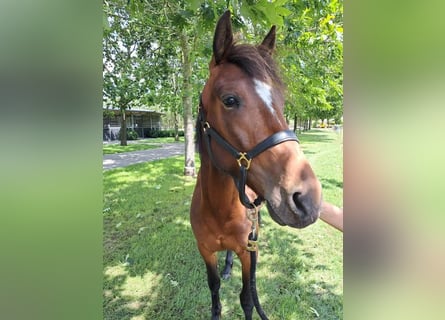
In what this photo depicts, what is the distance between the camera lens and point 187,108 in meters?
7.65

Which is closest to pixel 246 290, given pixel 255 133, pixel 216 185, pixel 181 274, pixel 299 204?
pixel 216 185

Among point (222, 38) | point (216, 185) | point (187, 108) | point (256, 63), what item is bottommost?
point (216, 185)

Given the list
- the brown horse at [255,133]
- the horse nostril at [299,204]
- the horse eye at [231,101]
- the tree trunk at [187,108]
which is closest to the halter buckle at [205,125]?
the brown horse at [255,133]

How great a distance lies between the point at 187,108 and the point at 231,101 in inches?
253

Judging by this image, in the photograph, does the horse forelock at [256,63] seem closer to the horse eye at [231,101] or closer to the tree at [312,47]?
the horse eye at [231,101]

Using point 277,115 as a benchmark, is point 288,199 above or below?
below

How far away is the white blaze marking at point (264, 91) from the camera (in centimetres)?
137

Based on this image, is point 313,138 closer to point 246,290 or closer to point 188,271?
point 188,271

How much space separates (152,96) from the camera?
7895mm
